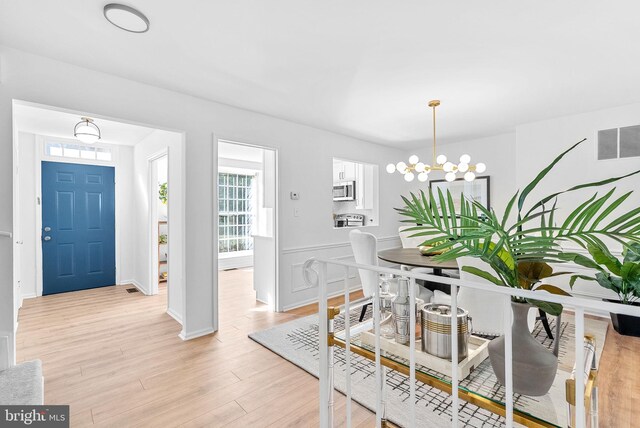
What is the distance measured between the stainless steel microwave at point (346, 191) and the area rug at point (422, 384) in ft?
7.91

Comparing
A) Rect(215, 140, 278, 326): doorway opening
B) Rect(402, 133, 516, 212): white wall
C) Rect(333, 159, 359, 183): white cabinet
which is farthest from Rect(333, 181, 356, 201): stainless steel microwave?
Rect(402, 133, 516, 212): white wall

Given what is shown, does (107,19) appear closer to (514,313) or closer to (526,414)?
(514,313)

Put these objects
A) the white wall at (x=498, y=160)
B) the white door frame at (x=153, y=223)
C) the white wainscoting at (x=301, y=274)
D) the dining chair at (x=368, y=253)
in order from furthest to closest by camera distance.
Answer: the white wall at (x=498, y=160) → the white door frame at (x=153, y=223) → the white wainscoting at (x=301, y=274) → the dining chair at (x=368, y=253)

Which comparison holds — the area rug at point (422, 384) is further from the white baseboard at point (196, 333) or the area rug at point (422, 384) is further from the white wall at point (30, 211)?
the white wall at point (30, 211)

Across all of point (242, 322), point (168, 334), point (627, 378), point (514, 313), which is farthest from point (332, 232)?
point (514, 313)

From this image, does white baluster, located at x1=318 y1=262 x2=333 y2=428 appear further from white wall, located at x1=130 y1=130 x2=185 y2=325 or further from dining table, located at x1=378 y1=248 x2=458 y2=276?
white wall, located at x1=130 y1=130 x2=185 y2=325

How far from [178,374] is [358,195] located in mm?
3780

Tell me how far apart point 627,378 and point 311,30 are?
3275mm

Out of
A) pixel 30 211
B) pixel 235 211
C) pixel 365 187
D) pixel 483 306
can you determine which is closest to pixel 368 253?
pixel 483 306

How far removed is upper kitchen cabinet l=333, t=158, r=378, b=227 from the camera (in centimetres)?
504

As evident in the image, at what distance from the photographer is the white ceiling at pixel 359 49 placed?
1.67 m

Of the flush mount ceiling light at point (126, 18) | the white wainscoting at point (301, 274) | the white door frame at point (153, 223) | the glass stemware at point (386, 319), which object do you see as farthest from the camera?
the white door frame at point (153, 223)

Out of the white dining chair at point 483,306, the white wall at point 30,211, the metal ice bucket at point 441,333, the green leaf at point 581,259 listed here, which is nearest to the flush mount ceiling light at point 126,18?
the metal ice bucket at point 441,333

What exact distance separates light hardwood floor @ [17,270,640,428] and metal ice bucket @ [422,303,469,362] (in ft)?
3.13
